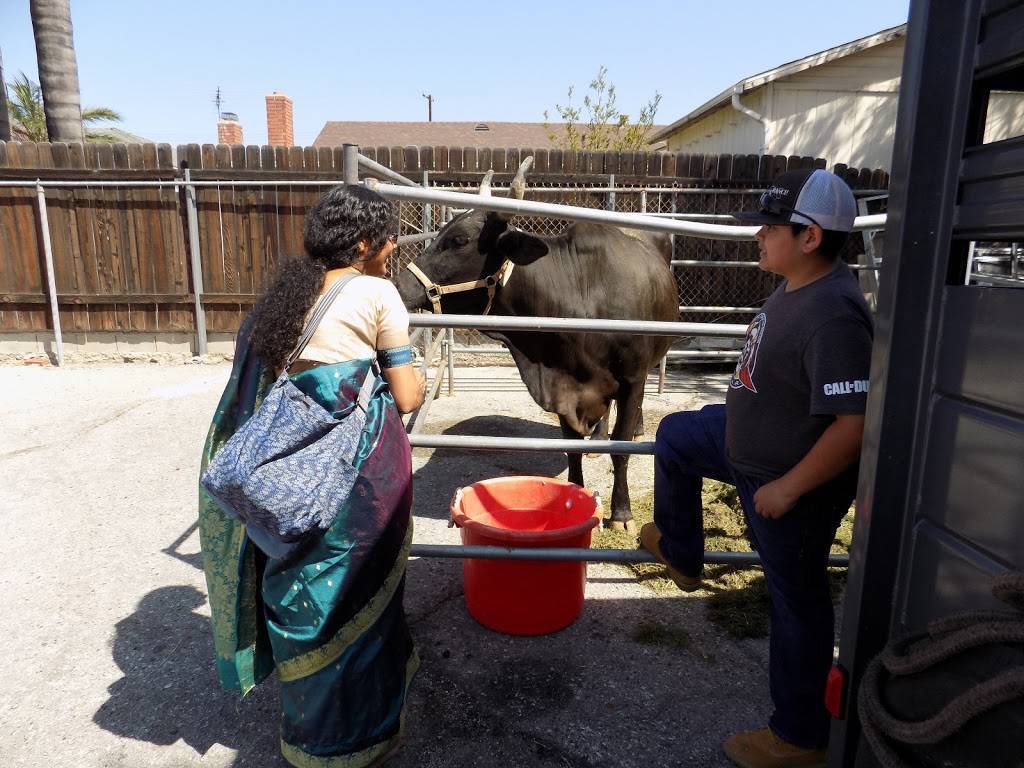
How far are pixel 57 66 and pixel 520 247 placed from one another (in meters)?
10.0

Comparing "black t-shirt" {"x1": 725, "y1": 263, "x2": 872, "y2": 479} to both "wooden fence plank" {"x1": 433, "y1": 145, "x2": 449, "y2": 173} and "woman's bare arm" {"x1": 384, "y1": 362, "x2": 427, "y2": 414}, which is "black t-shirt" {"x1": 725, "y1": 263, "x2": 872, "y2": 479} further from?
"wooden fence plank" {"x1": 433, "y1": 145, "x2": 449, "y2": 173}

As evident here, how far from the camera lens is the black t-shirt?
1.62 meters

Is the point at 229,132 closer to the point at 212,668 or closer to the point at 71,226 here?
the point at 71,226

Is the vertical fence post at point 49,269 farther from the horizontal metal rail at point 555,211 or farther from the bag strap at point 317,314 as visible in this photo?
the bag strap at point 317,314

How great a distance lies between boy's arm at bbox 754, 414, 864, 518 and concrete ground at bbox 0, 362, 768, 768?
A: 96 centimetres

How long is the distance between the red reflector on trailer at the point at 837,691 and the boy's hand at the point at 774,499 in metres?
0.40

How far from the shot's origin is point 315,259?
2.04 metres

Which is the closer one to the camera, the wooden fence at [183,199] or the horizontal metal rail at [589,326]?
the horizontal metal rail at [589,326]

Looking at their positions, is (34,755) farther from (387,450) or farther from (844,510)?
(844,510)

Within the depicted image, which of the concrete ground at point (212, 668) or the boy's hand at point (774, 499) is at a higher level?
the boy's hand at point (774, 499)

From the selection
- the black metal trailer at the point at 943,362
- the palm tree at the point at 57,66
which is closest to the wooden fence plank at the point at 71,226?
the palm tree at the point at 57,66

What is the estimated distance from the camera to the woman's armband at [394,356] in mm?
2023

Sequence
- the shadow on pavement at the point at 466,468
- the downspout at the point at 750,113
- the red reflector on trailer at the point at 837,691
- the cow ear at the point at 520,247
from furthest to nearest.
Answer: the downspout at the point at 750,113
the shadow on pavement at the point at 466,468
the cow ear at the point at 520,247
the red reflector on trailer at the point at 837,691

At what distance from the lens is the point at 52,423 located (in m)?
6.01
